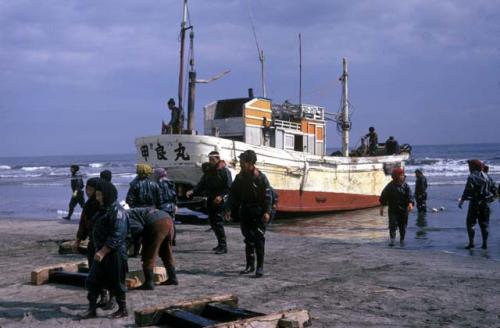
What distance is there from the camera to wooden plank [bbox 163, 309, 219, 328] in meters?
5.34

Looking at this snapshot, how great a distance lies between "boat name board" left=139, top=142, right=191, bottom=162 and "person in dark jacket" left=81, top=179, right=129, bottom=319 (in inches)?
419

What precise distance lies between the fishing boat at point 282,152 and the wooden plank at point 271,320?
1098 centimetres

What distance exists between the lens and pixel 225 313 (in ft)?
18.8

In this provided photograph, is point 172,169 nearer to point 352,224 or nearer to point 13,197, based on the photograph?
point 352,224

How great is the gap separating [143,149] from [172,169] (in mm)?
1254

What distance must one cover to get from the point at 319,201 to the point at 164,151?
6210mm

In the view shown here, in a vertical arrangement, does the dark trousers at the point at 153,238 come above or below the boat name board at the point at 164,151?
below

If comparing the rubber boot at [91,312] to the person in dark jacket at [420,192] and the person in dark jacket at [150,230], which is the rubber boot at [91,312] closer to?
the person in dark jacket at [150,230]

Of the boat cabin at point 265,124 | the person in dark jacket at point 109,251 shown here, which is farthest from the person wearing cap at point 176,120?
the person in dark jacket at point 109,251

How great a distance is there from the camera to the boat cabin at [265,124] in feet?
64.6

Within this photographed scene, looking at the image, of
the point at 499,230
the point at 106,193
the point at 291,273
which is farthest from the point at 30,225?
the point at 499,230

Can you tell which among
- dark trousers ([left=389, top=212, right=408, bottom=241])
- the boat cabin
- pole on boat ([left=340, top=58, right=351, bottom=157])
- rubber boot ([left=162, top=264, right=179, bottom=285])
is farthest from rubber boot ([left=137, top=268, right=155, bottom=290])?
pole on boat ([left=340, top=58, right=351, bottom=157])

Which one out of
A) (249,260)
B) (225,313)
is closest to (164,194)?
(249,260)

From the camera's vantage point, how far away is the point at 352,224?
59.0 feet
